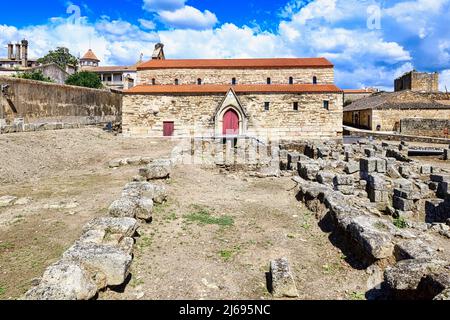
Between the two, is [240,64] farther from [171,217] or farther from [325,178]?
[171,217]

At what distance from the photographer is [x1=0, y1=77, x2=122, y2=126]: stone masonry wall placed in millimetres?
20812

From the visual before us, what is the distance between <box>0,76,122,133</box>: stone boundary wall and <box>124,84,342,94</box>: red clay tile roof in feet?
14.5

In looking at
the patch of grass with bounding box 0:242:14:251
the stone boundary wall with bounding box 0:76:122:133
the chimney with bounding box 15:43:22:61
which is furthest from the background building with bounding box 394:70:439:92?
the chimney with bounding box 15:43:22:61

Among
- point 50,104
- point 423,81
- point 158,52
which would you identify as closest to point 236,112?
point 50,104

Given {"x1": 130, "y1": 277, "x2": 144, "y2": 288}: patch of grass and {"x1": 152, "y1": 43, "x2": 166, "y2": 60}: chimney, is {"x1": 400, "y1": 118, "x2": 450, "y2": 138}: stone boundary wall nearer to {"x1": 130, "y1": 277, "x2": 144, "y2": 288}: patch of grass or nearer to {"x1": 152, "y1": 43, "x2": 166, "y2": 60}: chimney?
{"x1": 152, "y1": 43, "x2": 166, "y2": 60}: chimney

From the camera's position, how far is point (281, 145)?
78.7 ft

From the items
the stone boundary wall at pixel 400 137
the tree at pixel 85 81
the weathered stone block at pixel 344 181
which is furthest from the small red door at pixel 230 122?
the tree at pixel 85 81

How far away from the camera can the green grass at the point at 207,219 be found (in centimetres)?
795

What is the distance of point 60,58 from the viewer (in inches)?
2768

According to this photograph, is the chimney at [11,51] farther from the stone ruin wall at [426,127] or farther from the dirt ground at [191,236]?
the stone ruin wall at [426,127]

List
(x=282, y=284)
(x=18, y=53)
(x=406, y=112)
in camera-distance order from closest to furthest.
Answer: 1. (x=282, y=284)
2. (x=406, y=112)
3. (x=18, y=53)

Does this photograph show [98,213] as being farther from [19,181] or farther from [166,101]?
[166,101]

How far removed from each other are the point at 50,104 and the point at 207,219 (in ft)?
72.4
